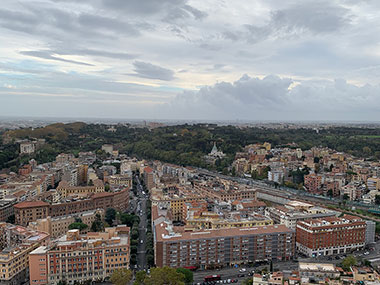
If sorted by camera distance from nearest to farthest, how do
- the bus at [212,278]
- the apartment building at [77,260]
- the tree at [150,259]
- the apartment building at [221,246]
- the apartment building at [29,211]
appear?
the apartment building at [77,260] < the bus at [212,278] < the apartment building at [221,246] < the tree at [150,259] < the apartment building at [29,211]

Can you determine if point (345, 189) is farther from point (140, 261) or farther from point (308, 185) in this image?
point (140, 261)

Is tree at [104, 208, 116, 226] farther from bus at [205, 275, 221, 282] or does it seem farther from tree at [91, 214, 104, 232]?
bus at [205, 275, 221, 282]

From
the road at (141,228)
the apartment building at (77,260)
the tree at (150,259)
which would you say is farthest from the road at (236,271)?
the apartment building at (77,260)

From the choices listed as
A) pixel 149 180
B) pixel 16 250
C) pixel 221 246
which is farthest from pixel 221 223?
pixel 149 180

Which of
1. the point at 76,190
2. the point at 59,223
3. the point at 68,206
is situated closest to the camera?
the point at 59,223

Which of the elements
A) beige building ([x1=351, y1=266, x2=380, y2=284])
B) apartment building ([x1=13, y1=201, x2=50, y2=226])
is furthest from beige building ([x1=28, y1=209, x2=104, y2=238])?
beige building ([x1=351, y1=266, x2=380, y2=284])

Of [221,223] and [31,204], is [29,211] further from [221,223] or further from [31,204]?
[221,223]

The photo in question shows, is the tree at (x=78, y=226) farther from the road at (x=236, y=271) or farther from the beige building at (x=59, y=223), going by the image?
the road at (x=236, y=271)

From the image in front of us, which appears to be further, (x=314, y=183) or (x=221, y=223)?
(x=314, y=183)
